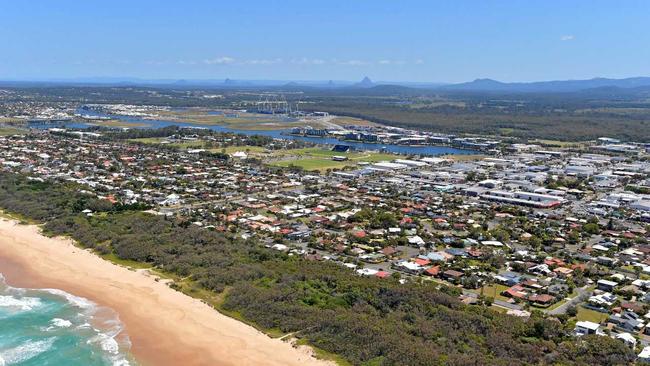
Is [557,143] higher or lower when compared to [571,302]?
lower

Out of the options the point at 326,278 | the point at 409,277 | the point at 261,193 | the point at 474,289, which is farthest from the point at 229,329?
the point at 261,193

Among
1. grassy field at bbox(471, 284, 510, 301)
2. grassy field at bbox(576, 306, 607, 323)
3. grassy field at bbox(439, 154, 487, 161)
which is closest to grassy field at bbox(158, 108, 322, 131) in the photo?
grassy field at bbox(439, 154, 487, 161)

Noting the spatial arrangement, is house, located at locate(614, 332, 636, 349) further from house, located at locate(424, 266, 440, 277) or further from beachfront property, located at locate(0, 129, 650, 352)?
house, located at locate(424, 266, 440, 277)

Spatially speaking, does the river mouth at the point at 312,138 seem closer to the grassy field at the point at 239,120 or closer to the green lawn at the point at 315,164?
the grassy field at the point at 239,120

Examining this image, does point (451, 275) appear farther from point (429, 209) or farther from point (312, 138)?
point (312, 138)

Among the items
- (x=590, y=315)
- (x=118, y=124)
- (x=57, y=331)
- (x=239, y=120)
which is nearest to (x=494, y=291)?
(x=590, y=315)
